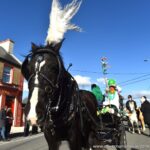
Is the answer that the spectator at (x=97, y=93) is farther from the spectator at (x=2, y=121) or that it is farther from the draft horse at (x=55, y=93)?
the spectator at (x=2, y=121)

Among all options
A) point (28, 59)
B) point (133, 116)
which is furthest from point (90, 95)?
point (133, 116)

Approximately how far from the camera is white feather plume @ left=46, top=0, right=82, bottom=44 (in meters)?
3.91

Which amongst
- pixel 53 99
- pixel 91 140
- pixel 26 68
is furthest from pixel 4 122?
pixel 53 99

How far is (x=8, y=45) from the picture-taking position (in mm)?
33781

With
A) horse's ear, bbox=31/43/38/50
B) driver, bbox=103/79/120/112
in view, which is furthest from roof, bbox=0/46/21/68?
horse's ear, bbox=31/43/38/50

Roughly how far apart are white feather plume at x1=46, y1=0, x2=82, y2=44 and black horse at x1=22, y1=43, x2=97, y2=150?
34 centimetres

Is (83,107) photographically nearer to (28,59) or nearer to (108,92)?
(28,59)

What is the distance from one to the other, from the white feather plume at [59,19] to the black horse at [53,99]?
1.12ft

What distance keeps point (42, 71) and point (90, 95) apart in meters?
2.15

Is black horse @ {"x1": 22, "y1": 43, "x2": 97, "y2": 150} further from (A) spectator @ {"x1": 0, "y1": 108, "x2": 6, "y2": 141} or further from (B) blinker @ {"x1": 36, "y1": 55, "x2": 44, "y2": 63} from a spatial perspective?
(A) spectator @ {"x1": 0, "y1": 108, "x2": 6, "y2": 141}

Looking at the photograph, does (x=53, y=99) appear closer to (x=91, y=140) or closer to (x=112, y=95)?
(x=91, y=140)

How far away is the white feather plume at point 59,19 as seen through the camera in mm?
3914

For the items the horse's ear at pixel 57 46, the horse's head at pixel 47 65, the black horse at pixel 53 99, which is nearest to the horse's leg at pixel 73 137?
the black horse at pixel 53 99

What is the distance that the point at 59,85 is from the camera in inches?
138
